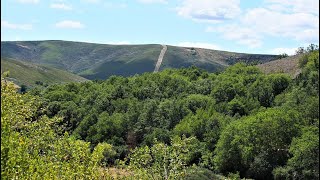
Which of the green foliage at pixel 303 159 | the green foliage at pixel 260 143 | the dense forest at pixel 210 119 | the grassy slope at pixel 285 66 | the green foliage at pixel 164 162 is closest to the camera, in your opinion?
the green foliage at pixel 164 162

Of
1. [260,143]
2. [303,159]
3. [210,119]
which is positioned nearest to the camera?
[303,159]

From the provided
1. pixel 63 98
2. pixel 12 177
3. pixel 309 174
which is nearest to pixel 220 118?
pixel 309 174

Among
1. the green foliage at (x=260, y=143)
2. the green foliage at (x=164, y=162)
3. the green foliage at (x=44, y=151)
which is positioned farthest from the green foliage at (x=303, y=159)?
the green foliage at (x=44, y=151)

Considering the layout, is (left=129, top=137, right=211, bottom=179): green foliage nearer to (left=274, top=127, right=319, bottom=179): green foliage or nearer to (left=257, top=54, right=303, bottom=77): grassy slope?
(left=274, top=127, right=319, bottom=179): green foliage

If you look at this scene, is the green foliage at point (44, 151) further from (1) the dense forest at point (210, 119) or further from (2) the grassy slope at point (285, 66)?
(2) the grassy slope at point (285, 66)

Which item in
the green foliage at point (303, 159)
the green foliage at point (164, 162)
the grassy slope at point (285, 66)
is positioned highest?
the grassy slope at point (285, 66)

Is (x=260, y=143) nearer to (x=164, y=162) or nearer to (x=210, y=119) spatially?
(x=210, y=119)

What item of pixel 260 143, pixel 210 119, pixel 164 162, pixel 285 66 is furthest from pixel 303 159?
pixel 285 66

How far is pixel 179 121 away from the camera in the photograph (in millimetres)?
108812

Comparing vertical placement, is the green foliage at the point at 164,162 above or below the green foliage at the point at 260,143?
above

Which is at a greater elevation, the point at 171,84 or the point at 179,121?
the point at 171,84

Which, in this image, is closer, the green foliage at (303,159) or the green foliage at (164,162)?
the green foliage at (164,162)

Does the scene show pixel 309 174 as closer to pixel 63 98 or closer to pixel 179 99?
pixel 179 99

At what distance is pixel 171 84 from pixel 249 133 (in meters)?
52.8
